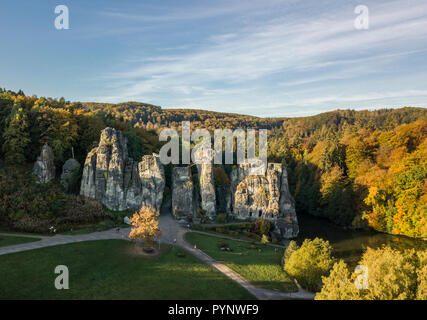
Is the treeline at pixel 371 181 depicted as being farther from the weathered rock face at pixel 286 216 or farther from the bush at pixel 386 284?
the bush at pixel 386 284

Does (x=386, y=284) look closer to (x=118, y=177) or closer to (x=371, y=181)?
(x=118, y=177)

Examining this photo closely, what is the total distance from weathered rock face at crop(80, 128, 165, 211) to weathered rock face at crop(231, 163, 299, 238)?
15281 millimetres

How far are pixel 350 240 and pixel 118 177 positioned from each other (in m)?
42.1

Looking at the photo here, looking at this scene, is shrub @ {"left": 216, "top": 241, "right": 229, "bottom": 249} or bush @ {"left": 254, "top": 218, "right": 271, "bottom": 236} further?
bush @ {"left": 254, "top": 218, "right": 271, "bottom": 236}

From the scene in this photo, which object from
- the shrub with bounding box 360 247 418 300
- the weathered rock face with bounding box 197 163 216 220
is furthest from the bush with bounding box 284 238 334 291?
the weathered rock face with bounding box 197 163 216 220

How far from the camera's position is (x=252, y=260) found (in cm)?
3117

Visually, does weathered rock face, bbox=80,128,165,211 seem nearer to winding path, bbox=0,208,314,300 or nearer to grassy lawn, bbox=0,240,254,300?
winding path, bbox=0,208,314,300

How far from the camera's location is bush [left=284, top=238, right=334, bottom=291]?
2591 cm

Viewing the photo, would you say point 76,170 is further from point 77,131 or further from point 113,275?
point 113,275

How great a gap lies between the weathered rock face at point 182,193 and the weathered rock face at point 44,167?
21054 millimetres

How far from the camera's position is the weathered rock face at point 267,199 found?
4750 centimetres

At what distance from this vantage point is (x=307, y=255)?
87.8ft
